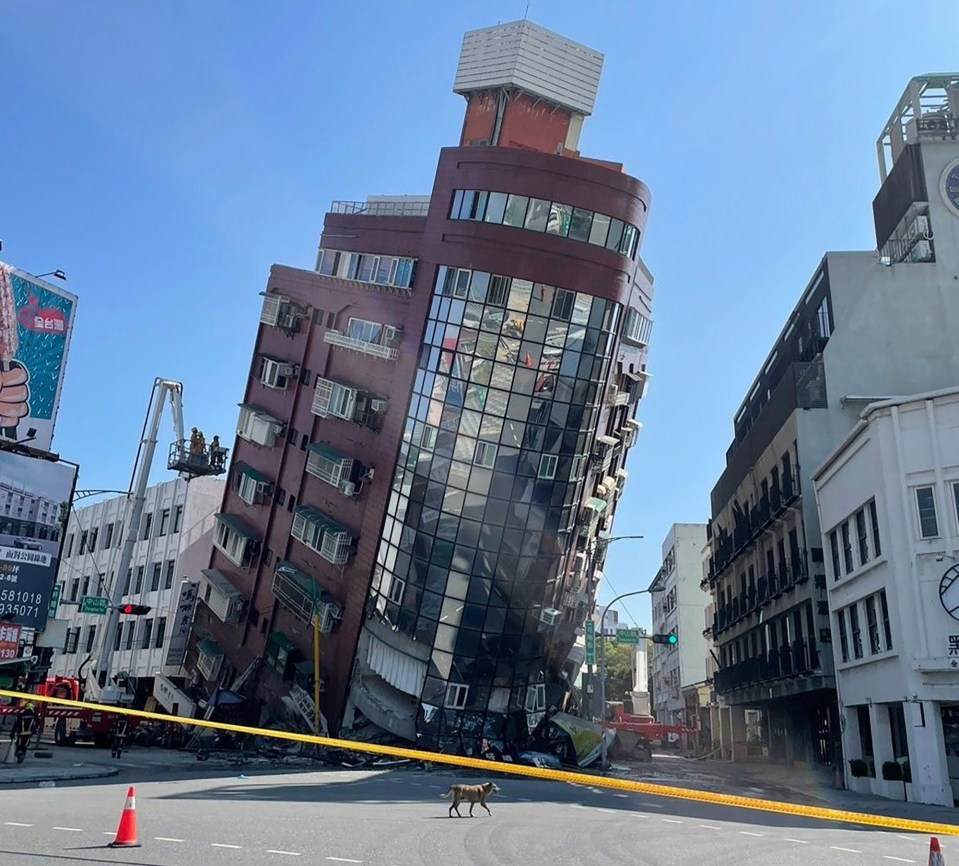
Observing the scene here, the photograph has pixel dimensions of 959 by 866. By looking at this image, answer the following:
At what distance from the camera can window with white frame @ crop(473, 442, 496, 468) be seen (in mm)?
38938

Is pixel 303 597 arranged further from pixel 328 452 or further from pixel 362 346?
pixel 362 346

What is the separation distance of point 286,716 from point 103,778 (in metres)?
19.5

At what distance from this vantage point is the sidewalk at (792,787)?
77.0 feet

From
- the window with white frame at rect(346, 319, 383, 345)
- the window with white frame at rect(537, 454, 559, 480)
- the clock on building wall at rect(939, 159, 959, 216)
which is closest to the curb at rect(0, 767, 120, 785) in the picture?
the window with white frame at rect(537, 454, 559, 480)

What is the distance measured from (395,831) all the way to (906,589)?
1973 centimetres

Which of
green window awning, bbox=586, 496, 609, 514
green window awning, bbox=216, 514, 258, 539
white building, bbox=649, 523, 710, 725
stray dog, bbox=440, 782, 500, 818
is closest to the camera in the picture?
stray dog, bbox=440, 782, 500, 818

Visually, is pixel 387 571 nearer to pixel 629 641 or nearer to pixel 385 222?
pixel 629 641

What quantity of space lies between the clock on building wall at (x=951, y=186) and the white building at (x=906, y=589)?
1671 centimetres

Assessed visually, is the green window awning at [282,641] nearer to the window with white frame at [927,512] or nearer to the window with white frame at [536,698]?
the window with white frame at [536,698]

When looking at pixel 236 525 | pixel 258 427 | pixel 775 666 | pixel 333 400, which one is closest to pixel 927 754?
pixel 775 666

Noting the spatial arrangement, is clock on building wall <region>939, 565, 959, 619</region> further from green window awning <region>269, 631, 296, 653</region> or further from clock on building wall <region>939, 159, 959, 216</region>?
green window awning <region>269, 631, 296, 653</region>

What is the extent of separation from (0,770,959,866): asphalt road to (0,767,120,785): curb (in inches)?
43.7

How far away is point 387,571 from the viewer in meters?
39.3

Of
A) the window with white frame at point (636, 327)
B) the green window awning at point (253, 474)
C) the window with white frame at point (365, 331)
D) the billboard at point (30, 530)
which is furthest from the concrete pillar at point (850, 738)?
the billboard at point (30, 530)
